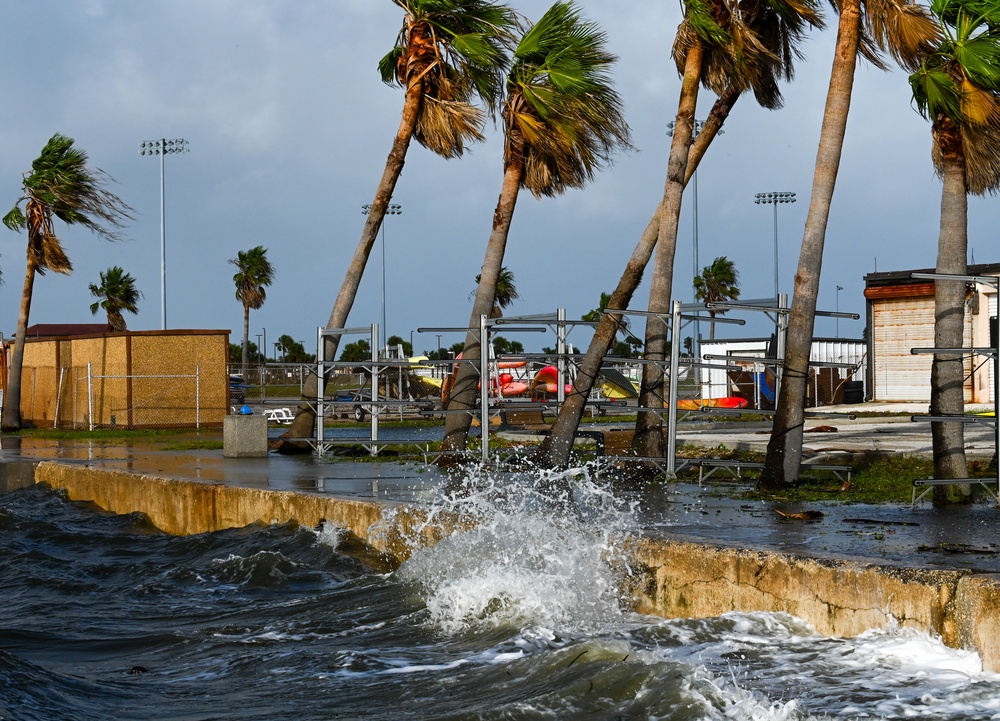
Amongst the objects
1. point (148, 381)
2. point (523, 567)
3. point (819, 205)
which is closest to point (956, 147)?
point (819, 205)

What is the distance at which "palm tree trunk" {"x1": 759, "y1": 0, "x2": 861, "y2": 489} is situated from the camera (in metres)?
12.1

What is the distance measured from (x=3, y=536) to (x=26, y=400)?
25379 millimetres

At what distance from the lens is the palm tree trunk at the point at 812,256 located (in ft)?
39.8

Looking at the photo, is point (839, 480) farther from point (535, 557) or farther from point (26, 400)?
point (26, 400)

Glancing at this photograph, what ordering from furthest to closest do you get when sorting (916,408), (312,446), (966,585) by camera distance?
(916,408), (312,446), (966,585)

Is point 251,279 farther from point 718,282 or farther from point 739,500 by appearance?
point 739,500

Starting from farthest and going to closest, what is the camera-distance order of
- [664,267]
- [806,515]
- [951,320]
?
[664,267], [951,320], [806,515]

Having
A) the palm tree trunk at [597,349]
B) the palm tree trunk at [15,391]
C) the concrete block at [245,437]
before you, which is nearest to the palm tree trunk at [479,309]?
the palm tree trunk at [597,349]

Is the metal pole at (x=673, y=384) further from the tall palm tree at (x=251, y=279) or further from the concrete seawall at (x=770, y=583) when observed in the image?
the tall palm tree at (x=251, y=279)

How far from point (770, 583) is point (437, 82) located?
Answer: 14.9 m

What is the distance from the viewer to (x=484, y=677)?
7.02 metres

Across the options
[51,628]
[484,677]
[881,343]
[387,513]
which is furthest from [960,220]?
[881,343]

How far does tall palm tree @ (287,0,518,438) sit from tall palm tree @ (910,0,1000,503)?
31.1 ft

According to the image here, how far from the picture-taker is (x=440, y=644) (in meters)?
8.05
